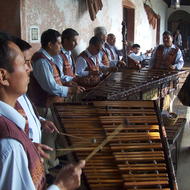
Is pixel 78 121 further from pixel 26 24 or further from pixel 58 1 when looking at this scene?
pixel 58 1

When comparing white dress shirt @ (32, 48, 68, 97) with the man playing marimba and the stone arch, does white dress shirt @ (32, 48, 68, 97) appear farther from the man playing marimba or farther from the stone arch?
the stone arch

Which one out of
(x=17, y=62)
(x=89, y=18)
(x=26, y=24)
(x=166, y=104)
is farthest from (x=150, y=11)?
(x=17, y=62)

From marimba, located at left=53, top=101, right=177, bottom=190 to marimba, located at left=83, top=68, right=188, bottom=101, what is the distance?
0.44 meters

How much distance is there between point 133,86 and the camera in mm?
3004

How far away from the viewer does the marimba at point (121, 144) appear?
1.75m

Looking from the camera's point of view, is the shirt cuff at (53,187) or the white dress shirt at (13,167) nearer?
the white dress shirt at (13,167)

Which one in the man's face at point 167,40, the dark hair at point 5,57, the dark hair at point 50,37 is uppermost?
the man's face at point 167,40

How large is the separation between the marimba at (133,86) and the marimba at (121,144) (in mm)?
440

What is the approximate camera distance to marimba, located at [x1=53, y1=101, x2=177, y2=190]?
175 cm

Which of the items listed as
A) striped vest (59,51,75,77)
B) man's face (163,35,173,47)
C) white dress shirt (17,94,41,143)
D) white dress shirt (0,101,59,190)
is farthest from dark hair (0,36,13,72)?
man's face (163,35,173,47)

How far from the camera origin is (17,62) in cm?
107

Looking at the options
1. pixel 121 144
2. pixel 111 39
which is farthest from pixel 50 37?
pixel 111 39

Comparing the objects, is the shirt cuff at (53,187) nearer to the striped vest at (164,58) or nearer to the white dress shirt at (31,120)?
the white dress shirt at (31,120)

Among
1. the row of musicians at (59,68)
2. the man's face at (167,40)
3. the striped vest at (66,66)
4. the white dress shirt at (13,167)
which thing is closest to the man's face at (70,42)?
the row of musicians at (59,68)
